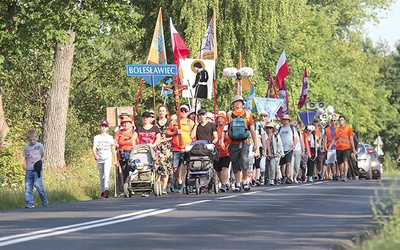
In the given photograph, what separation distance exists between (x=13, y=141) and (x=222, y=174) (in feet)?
34.8

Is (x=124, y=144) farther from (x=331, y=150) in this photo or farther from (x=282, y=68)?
(x=282, y=68)

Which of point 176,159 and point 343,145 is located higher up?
point 343,145

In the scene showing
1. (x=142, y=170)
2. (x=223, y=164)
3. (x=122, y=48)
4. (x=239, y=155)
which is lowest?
(x=142, y=170)

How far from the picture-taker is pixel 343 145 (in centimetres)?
3472

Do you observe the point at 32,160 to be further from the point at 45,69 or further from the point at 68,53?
the point at 45,69

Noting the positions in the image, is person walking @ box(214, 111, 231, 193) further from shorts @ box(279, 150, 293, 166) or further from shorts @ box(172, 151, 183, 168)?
shorts @ box(279, 150, 293, 166)

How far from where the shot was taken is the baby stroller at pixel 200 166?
78.1 ft

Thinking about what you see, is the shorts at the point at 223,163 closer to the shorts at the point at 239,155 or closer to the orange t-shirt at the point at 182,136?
the shorts at the point at 239,155

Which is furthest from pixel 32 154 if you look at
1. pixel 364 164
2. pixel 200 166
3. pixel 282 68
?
pixel 364 164

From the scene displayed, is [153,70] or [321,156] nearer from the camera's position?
[153,70]

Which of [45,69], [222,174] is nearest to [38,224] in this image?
[222,174]

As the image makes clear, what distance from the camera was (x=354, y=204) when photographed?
63.9 feet

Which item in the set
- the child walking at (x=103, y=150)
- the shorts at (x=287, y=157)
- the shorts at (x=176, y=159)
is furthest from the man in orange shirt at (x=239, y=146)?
the shorts at (x=287, y=157)

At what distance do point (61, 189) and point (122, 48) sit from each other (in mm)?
25120
